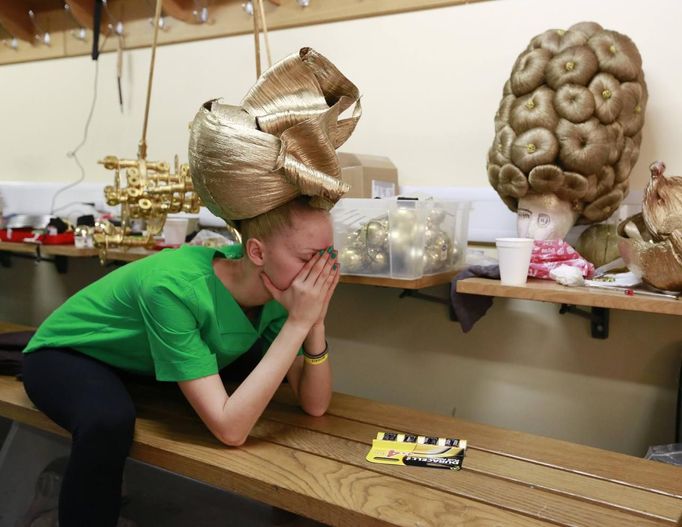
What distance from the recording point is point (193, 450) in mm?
1041

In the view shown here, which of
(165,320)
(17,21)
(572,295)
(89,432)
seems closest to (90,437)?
(89,432)

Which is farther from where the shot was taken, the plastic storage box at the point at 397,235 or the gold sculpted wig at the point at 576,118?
the plastic storage box at the point at 397,235

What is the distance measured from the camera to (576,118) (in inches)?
46.3

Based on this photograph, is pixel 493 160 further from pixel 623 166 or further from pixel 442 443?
pixel 442 443

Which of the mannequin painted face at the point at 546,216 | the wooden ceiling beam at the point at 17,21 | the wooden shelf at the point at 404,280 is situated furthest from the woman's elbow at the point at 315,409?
the wooden ceiling beam at the point at 17,21

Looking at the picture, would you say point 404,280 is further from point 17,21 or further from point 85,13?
point 17,21

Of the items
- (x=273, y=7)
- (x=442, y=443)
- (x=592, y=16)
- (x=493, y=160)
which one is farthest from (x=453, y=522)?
(x=273, y=7)

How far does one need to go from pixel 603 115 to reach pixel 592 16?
34 centimetres

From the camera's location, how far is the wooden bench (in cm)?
84

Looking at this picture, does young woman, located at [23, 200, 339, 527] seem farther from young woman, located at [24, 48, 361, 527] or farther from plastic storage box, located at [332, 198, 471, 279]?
plastic storage box, located at [332, 198, 471, 279]

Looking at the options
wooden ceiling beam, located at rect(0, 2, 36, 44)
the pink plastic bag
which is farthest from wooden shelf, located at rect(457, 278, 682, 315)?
wooden ceiling beam, located at rect(0, 2, 36, 44)

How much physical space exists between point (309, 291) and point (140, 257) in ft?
2.61

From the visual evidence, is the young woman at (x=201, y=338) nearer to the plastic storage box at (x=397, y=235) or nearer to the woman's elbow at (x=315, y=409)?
the woman's elbow at (x=315, y=409)

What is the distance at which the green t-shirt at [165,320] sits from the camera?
3.41 feet
